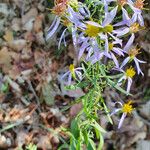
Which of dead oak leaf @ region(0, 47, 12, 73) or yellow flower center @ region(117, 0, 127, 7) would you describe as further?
dead oak leaf @ region(0, 47, 12, 73)

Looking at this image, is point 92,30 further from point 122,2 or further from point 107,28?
point 122,2

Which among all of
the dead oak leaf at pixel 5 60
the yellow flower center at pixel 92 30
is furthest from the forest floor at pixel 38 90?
the yellow flower center at pixel 92 30

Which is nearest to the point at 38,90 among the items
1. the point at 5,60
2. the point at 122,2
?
the point at 5,60

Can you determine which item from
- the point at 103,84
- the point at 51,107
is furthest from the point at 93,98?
the point at 51,107

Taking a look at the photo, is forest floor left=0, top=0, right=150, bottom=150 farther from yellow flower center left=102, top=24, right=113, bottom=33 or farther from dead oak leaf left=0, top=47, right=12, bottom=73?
yellow flower center left=102, top=24, right=113, bottom=33

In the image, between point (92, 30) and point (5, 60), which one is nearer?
point (92, 30)

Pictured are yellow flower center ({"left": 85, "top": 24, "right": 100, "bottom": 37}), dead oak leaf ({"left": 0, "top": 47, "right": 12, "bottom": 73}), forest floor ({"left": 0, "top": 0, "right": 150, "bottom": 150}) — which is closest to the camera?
yellow flower center ({"left": 85, "top": 24, "right": 100, "bottom": 37})

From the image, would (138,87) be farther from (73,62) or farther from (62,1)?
→ (62,1)

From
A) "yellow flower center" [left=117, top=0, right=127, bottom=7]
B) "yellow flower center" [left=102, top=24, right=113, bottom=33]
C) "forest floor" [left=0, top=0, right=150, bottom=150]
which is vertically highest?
"yellow flower center" [left=117, top=0, right=127, bottom=7]

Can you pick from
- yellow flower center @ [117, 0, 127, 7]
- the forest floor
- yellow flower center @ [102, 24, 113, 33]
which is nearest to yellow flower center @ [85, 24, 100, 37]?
yellow flower center @ [102, 24, 113, 33]
